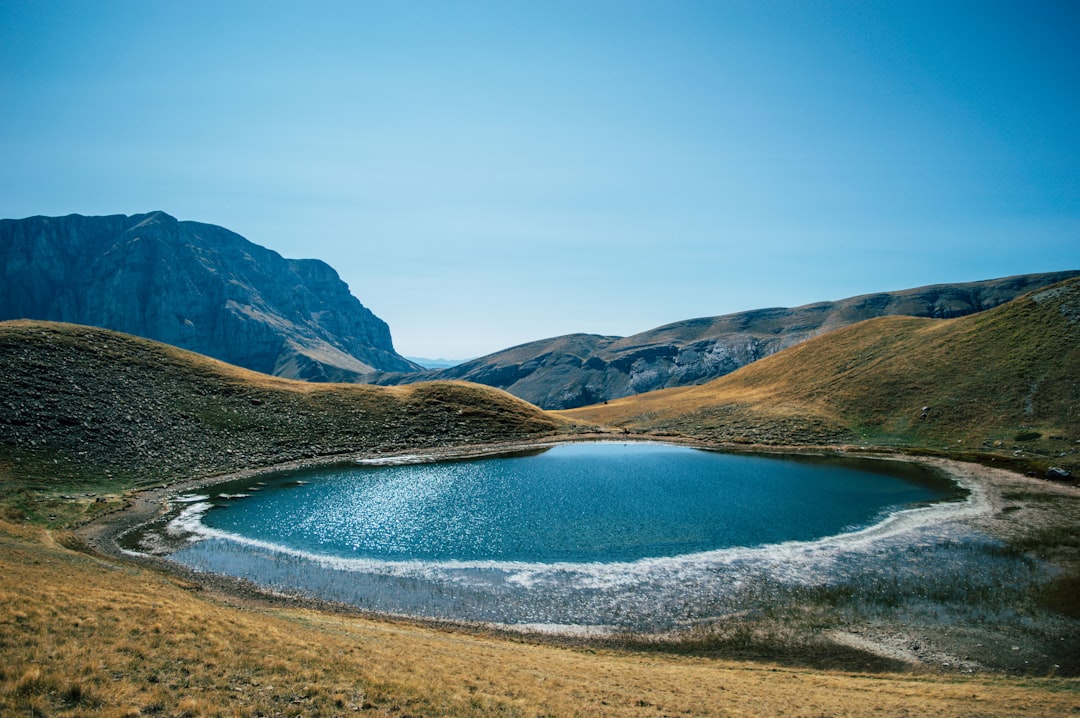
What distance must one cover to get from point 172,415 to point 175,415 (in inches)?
15.2

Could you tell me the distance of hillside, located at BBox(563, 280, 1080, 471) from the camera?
76.1 metres

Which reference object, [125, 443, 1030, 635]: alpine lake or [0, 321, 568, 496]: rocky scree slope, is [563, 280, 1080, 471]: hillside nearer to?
[125, 443, 1030, 635]: alpine lake

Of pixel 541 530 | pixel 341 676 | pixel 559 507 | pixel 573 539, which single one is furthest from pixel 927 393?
pixel 341 676

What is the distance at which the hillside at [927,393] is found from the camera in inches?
2997

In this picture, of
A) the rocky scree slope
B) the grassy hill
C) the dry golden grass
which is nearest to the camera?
the dry golden grass

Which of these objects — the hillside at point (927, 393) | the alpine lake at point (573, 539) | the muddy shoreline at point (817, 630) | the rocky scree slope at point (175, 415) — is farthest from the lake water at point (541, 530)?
the hillside at point (927, 393)

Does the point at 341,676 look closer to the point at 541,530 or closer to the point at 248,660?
the point at 248,660

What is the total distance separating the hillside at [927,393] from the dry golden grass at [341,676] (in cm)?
6508

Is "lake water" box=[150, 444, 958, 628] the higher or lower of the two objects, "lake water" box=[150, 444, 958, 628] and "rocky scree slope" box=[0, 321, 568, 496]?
the lower

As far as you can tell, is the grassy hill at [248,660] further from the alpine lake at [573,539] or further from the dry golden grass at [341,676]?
the alpine lake at [573,539]

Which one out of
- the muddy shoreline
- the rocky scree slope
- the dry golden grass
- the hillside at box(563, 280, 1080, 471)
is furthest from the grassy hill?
the hillside at box(563, 280, 1080, 471)

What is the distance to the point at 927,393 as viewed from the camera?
3568 inches

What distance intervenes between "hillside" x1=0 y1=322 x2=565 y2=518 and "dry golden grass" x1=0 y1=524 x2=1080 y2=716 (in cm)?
4164

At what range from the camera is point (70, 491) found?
5372 cm
